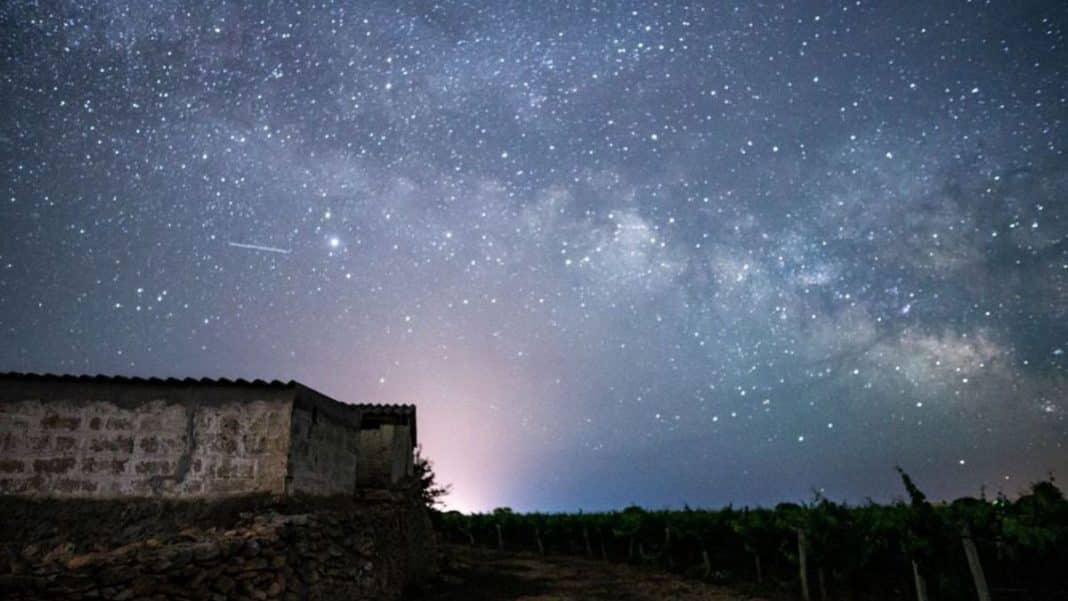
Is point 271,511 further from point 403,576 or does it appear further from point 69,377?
point 403,576

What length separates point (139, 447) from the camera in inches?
363

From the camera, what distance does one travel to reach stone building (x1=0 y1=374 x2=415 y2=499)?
8984 mm

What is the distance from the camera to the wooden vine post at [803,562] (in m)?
17.2

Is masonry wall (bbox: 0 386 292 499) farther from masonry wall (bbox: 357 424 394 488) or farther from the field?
the field

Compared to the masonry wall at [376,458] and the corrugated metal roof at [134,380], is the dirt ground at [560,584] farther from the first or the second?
the corrugated metal roof at [134,380]

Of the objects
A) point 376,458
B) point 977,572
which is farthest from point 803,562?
point 376,458

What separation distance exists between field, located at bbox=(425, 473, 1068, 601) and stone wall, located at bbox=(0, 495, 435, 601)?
927 cm

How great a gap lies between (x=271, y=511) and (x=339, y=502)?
2741 mm

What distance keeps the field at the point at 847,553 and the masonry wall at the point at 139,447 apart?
11566mm

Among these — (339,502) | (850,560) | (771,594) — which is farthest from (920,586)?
(339,502)

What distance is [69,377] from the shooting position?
9.34 metres

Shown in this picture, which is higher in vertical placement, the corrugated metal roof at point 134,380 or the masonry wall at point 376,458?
the corrugated metal roof at point 134,380

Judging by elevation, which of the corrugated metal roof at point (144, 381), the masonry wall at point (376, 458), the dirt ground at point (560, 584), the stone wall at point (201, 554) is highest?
the corrugated metal roof at point (144, 381)

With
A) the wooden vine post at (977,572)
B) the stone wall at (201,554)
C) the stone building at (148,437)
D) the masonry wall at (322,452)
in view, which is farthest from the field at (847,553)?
the stone building at (148,437)
